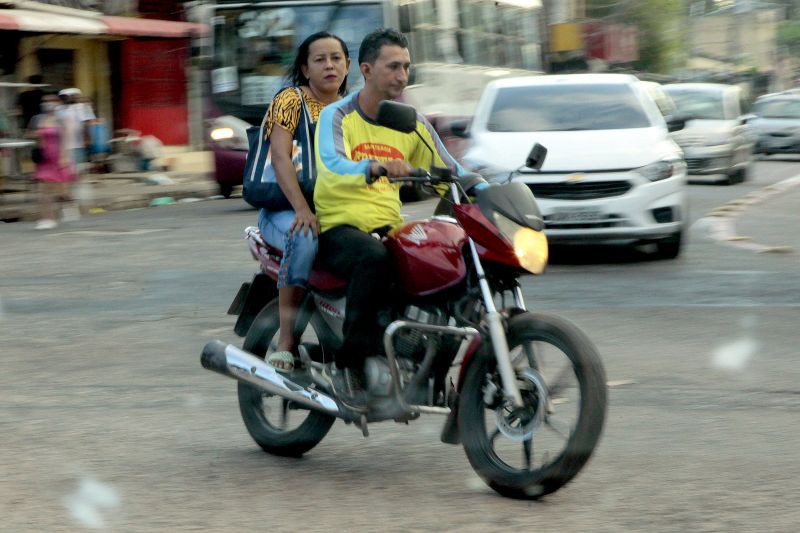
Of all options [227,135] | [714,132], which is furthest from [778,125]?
[227,135]

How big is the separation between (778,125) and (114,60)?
48.2 feet

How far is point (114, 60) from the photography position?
3020 cm

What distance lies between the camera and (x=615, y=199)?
12180mm

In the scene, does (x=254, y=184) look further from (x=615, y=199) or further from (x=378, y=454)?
(x=615, y=199)

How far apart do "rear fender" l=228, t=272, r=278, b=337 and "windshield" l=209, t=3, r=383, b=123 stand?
14323 millimetres

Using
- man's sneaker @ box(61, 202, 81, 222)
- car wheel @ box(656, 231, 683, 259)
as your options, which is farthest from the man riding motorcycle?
man's sneaker @ box(61, 202, 81, 222)

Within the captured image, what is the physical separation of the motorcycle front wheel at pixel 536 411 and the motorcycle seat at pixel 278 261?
0.75m

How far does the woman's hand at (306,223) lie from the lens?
213 inches

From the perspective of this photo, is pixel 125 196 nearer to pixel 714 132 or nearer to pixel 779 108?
pixel 714 132

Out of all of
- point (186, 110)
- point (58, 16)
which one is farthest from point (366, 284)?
point (186, 110)

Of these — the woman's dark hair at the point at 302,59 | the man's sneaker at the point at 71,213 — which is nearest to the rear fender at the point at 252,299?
the woman's dark hair at the point at 302,59

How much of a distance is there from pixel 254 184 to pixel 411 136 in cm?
74

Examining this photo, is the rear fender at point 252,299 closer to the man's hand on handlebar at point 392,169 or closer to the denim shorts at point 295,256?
the denim shorts at point 295,256

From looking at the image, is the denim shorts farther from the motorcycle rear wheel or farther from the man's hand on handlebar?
the man's hand on handlebar
